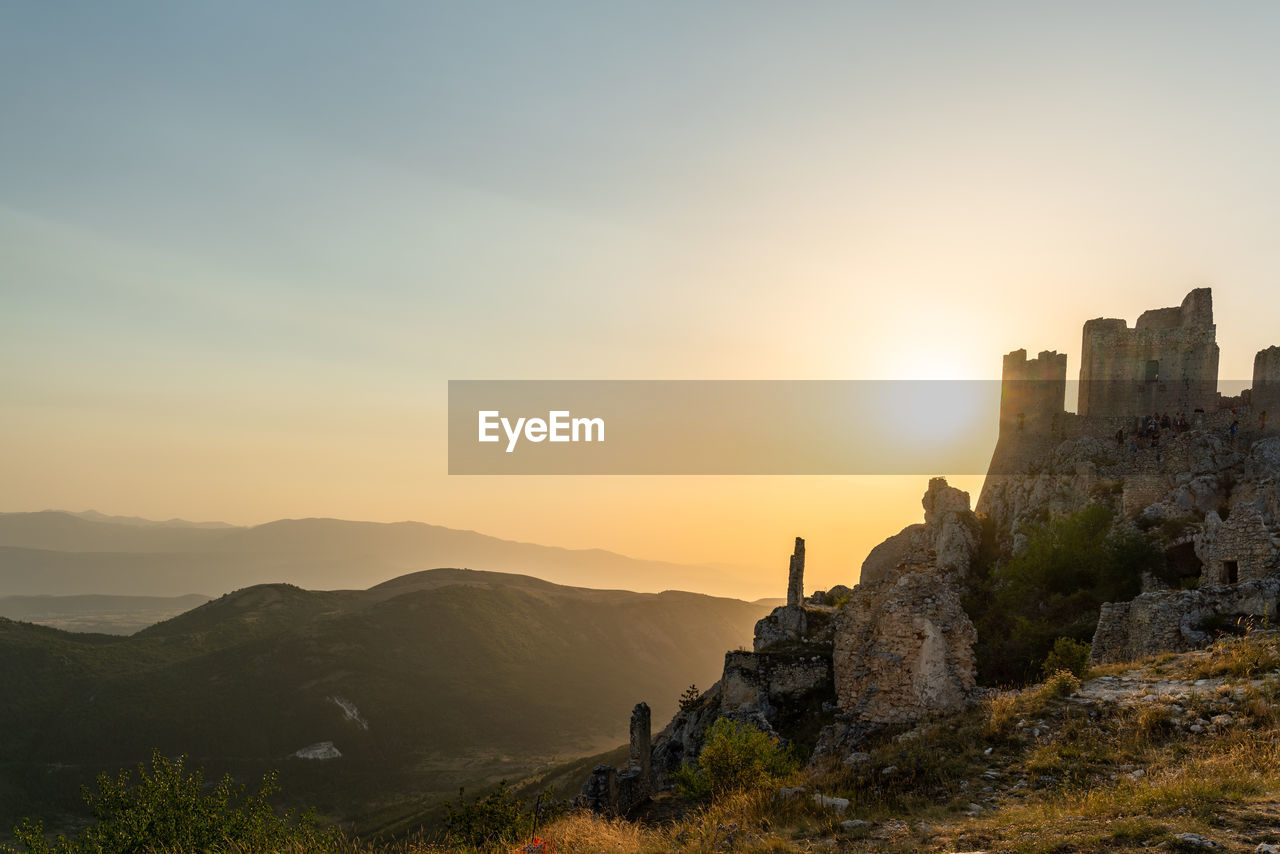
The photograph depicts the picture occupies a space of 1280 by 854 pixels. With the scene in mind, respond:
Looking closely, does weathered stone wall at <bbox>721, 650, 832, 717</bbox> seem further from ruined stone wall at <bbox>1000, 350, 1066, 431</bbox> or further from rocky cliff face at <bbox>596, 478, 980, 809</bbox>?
ruined stone wall at <bbox>1000, 350, 1066, 431</bbox>

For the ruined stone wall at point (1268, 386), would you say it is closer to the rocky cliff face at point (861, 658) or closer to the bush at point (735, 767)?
the rocky cliff face at point (861, 658)

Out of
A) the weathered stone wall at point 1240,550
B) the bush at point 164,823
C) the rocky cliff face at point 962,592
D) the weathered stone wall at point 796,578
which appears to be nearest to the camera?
the rocky cliff face at point 962,592

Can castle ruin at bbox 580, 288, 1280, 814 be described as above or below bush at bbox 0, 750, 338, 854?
above

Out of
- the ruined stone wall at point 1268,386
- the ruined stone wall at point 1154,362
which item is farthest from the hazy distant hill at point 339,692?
the ruined stone wall at point 1268,386

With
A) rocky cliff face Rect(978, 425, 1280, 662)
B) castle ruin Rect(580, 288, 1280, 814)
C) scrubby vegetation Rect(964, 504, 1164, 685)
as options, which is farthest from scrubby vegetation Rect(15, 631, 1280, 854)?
scrubby vegetation Rect(964, 504, 1164, 685)

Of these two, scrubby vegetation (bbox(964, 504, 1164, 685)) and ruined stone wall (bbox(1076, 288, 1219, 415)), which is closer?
scrubby vegetation (bbox(964, 504, 1164, 685))

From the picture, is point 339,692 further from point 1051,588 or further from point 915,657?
point 915,657
